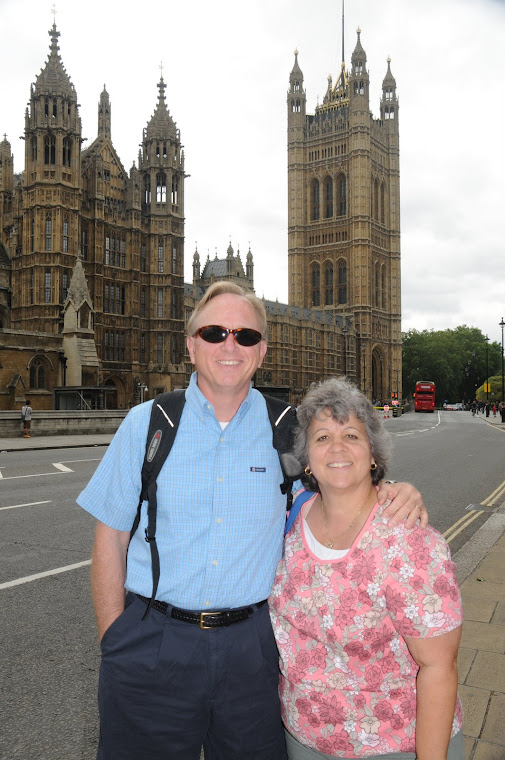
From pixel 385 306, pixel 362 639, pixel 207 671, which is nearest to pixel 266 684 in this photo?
pixel 207 671

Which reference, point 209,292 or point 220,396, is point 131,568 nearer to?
point 220,396

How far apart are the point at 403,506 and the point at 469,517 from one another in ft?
27.1

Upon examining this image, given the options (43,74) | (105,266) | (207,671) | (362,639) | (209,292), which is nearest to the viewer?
(362,639)

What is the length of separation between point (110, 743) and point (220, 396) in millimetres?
1346

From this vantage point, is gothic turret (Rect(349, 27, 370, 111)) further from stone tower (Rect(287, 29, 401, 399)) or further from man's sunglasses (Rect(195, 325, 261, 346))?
man's sunglasses (Rect(195, 325, 261, 346))

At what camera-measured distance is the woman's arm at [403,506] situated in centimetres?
218

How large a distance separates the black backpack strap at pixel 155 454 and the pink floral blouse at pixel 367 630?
1.74 feet

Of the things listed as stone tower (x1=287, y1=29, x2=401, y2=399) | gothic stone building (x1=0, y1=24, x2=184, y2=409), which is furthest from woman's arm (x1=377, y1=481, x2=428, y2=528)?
stone tower (x1=287, y1=29, x2=401, y2=399)

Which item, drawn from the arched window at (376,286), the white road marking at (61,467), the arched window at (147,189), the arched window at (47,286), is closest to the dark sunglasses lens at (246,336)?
the white road marking at (61,467)

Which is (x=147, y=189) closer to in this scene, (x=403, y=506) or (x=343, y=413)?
(x=343, y=413)

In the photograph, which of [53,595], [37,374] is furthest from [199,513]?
[37,374]

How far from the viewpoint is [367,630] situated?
7.04 ft

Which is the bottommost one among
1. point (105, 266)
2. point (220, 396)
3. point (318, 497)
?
point (318, 497)

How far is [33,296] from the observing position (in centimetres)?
3966
